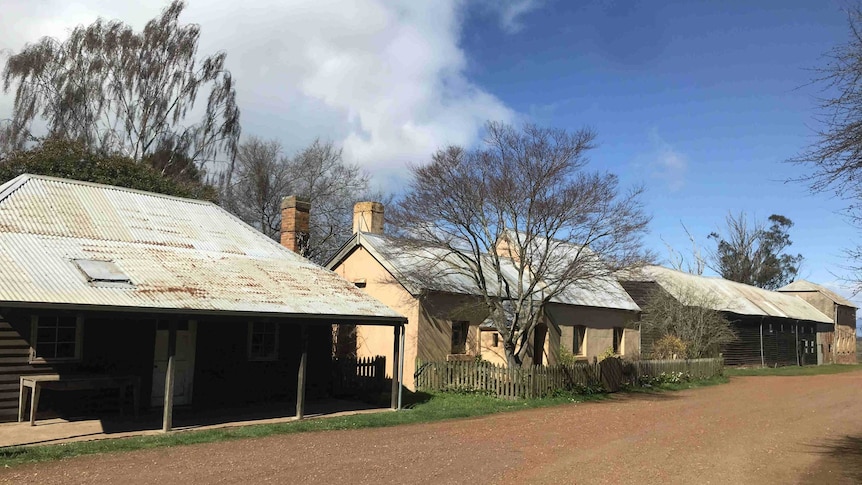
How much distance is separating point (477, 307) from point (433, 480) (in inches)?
592

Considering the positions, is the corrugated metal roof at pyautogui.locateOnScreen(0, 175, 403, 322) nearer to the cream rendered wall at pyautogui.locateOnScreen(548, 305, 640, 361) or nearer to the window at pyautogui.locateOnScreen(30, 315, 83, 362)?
the window at pyautogui.locateOnScreen(30, 315, 83, 362)

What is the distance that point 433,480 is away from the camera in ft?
29.8

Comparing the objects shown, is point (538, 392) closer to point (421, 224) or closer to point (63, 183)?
A: point (421, 224)

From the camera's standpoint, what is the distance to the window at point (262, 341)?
16.4m

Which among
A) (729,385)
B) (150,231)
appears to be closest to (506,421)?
(150,231)

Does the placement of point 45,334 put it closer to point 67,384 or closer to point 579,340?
point 67,384

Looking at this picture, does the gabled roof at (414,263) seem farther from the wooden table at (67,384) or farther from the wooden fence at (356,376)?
the wooden table at (67,384)

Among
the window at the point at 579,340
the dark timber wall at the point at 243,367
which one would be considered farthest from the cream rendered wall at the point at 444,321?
the window at the point at 579,340

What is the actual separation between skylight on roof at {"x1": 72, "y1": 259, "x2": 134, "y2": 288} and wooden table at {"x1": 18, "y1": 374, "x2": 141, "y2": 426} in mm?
1965

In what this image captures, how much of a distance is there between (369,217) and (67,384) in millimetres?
14490

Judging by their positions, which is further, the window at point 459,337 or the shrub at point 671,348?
the shrub at point 671,348

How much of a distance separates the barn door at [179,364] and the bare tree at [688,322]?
76.4 feet

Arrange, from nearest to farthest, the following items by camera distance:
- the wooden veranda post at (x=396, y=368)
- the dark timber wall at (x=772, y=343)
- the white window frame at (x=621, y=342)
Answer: the wooden veranda post at (x=396, y=368)
the white window frame at (x=621, y=342)
the dark timber wall at (x=772, y=343)

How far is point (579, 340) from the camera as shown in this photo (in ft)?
95.1
